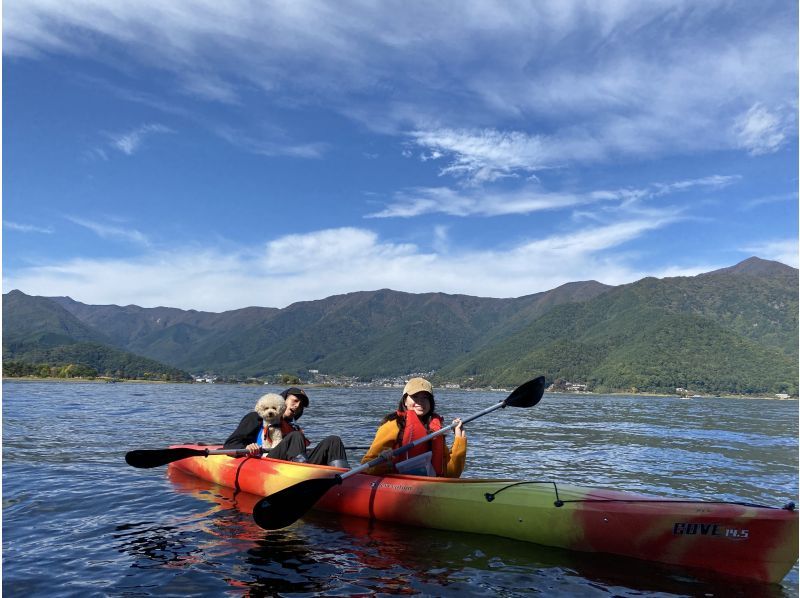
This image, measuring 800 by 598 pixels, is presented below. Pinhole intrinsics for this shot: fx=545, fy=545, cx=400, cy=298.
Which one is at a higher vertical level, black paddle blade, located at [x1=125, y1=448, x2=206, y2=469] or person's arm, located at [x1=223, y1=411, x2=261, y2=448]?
person's arm, located at [x1=223, y1=411, x2=261, y2=448]

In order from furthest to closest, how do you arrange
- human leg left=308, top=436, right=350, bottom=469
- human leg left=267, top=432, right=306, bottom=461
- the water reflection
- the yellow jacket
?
human leg left=267, top=432, right=306, bottom=461 < human leg left=308, top=436, right=350, bottom=469 < the yellow jacket < the water reflection

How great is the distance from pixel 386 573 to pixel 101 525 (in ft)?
14.7

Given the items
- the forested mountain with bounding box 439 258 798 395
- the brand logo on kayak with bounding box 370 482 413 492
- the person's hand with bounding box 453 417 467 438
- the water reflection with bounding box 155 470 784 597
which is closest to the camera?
the water reflection with bounding box 155 470 784 597

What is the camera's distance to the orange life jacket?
816cm

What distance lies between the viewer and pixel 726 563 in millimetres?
6004

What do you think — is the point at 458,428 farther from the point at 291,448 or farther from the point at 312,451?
the point at 291,448

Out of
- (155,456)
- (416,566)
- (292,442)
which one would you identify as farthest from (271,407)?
(416,566)

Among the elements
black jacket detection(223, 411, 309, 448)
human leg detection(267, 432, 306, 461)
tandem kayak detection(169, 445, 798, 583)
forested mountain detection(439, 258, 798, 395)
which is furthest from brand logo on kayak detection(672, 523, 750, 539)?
forested mountain detection(439, 258, 798, 395)

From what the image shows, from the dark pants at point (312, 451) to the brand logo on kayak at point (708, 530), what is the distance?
5.11m

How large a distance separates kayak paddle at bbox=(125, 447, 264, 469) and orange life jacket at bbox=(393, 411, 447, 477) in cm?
338

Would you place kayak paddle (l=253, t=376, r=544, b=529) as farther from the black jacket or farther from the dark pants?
the black jacket

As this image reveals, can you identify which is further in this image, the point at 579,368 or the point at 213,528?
the point at 579,368

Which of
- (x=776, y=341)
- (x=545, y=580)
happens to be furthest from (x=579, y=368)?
(x=545, y=580)

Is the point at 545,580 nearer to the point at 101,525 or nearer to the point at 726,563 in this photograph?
the point at 726,563
